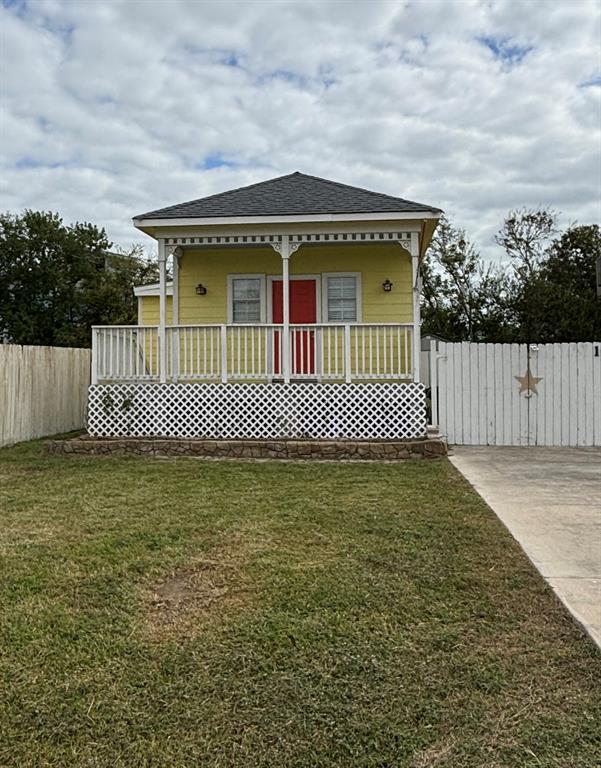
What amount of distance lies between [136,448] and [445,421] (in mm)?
4951

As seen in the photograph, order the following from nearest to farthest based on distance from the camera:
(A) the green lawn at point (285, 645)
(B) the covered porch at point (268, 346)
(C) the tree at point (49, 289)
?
(A) the green lawn at point (285, 645), (B) the covered porch at point (268, 346), (C) the tree at point (49, 289)

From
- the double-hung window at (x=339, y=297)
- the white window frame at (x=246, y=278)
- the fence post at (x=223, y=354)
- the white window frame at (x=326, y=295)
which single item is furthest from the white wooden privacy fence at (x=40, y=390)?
the double-hung window at (x=339, y=297)

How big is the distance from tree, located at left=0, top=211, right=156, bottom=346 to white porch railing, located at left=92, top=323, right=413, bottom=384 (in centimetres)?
1507

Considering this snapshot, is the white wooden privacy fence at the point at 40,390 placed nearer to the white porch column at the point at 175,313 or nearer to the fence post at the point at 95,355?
the fence post at the point at 95,355

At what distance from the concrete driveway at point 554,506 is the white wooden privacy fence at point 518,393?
1.18 ft

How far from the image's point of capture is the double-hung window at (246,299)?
11.4 m

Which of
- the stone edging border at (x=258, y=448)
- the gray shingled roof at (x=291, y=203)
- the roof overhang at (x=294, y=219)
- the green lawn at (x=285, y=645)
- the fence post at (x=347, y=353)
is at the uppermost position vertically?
the gray shingled roof at (x=291, y=203)

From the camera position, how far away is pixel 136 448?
30.0 feet

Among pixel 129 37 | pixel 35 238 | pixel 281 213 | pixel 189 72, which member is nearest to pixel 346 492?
pixel 281 213

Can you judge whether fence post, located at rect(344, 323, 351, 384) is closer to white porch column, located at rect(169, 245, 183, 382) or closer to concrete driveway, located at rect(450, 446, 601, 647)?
concrete driveway, located at rect(450, 446, 601, 647)

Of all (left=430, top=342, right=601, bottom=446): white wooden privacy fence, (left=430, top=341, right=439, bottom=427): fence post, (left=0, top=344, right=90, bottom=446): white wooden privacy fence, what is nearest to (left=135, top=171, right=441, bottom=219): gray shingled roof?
(left=430, top=341, right=439, bottom=427): fence post

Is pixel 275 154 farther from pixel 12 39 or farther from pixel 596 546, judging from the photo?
pixel 596 546

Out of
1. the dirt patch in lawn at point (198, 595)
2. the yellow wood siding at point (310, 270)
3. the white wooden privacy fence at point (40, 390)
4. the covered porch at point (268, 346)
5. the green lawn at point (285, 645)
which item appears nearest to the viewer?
the green lawn at point (285, 645)

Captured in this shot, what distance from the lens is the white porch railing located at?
32.0ft
